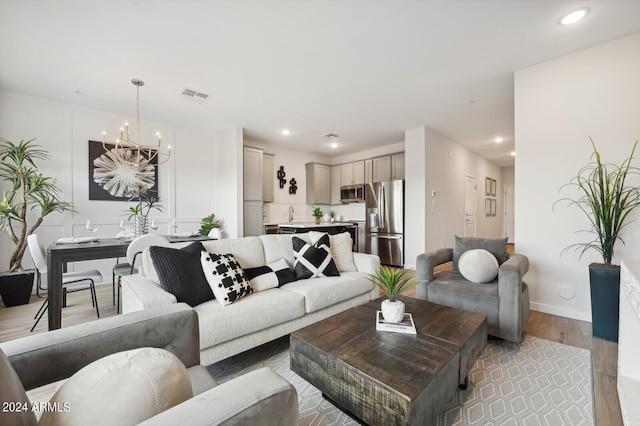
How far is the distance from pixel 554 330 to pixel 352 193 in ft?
14.5

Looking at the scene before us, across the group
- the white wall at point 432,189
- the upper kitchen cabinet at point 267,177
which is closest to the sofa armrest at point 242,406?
the white wall at point 432,189

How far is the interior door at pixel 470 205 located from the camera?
6.34 metres

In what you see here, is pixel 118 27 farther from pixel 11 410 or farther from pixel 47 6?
pixel 11 410

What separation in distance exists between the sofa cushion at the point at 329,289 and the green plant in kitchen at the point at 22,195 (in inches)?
136

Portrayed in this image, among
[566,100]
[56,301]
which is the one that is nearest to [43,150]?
[56,301]

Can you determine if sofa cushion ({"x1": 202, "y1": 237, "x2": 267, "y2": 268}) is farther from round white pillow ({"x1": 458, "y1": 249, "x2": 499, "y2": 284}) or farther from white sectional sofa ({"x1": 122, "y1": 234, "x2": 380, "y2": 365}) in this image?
round white pillow ({"x1": 458, "y1": 249, "x2": 499, "y2": 284})

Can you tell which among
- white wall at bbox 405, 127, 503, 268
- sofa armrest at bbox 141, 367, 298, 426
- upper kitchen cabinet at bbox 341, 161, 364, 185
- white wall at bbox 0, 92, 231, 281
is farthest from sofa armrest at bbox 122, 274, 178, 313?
upper kitchen cabinet at bbox 341, 161, 364, 185

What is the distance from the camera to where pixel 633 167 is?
2393 mm

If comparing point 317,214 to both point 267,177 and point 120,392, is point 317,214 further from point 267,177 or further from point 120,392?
point 120,392

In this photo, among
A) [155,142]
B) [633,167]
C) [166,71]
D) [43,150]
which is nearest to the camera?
[633,167]

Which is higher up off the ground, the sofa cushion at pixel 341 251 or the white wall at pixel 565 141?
the white wall at pixel 565 141

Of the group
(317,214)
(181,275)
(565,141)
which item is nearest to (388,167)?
(317,214)

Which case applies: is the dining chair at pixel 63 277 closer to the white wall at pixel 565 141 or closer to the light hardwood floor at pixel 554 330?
the light hardwood floor at pixel 554 330

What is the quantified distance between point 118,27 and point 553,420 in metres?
3.99
